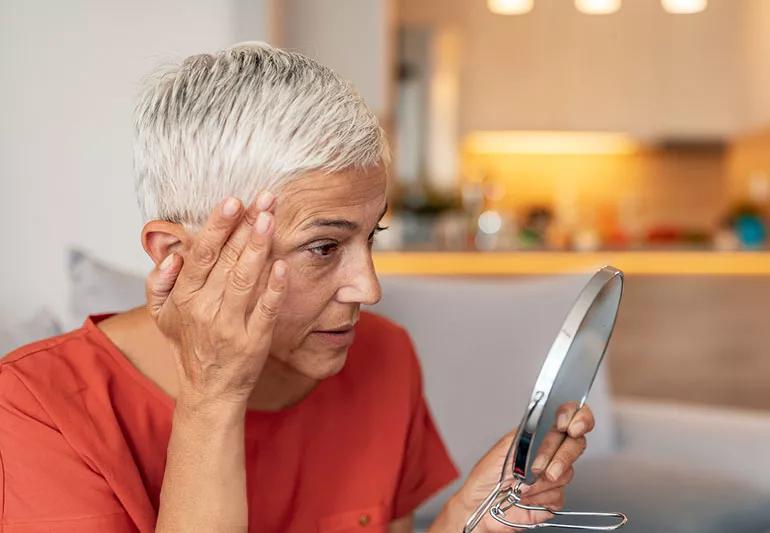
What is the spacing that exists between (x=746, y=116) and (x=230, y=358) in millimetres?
5549

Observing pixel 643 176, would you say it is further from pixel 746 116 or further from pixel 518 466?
pixel 518 466

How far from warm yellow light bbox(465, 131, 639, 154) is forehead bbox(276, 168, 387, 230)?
5.22 meters

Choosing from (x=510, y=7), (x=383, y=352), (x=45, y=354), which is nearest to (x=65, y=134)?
(x=383, y=352)

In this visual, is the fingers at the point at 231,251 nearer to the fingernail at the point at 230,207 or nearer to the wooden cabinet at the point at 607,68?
the fingernail at the point at 230,207

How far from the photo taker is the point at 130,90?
2564 mm

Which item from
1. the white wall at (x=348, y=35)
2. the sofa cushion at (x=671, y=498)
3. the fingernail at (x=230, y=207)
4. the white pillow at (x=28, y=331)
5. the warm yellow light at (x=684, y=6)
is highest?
the warm yellow light at (x=684, y=6)

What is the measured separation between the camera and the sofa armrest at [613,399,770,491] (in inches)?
86.0

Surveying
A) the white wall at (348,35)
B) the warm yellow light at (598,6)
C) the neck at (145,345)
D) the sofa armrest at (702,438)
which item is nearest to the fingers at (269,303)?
the neck at (145,345)

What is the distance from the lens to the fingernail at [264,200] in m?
0.97

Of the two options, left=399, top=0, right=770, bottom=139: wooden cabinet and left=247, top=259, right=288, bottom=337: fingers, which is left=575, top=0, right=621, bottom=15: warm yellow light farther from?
left=247, top=259, right=288, bottom=337: fingers

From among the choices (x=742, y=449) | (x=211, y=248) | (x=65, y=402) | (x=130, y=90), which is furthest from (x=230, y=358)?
(x=130, y=90)

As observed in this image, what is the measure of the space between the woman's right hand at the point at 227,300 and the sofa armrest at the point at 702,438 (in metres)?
1.40

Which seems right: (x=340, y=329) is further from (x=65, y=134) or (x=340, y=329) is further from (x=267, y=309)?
(x=65, y=134)

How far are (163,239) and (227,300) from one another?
15 cm
